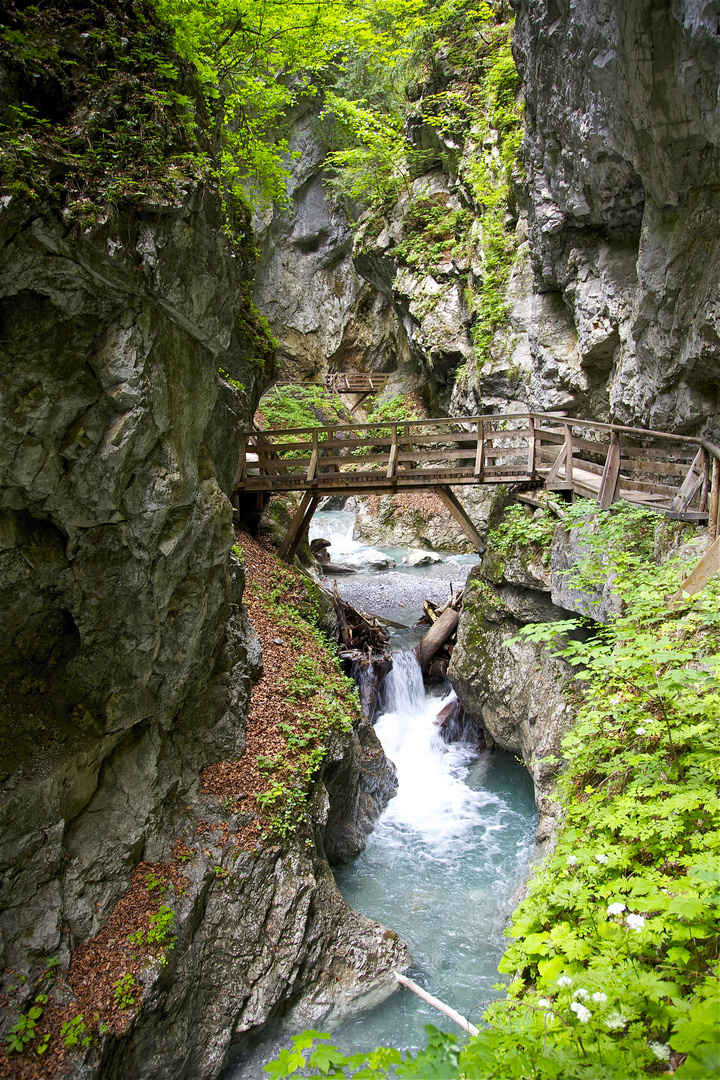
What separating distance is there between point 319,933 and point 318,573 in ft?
30.5

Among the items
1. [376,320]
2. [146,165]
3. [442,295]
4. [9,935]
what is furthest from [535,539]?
[376,320]

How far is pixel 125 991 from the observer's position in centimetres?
444

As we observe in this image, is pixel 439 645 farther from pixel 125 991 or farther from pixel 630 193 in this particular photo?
pixel 630 193

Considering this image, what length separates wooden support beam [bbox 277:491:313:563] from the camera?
11000 millimetres

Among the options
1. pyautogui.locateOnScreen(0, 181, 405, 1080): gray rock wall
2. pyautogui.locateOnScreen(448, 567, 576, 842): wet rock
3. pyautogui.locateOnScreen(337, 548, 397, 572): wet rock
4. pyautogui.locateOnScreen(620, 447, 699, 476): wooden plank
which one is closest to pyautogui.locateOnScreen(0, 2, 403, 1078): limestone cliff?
pyautogui.locateOnScreen(0, 181, 405, 1080): gray rock wall

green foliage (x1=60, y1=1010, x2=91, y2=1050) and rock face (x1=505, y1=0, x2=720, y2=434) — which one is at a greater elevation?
rock face (x1=505, y1=0, x2=720, y2=434)

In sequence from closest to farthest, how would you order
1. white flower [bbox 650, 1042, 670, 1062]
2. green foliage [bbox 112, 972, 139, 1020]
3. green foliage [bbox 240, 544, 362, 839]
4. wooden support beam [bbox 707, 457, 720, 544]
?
white flower [bbox 650, 1042, 670, 1062] → green foliage [bbox 112, 972, 139, 1020] → wooden support beam [bbox 707, 457, 720, 544] → green foliage [bbox 240, 544, 362, 839]

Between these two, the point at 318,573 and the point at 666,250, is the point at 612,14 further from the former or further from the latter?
the point at 318,573

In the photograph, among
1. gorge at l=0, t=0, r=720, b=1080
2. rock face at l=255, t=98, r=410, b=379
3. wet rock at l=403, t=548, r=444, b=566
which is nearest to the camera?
gorge at l=0, t=0, r=720, b=1080

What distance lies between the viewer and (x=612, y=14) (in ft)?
19.6

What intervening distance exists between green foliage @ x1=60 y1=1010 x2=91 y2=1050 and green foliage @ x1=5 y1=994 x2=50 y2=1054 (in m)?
0.12

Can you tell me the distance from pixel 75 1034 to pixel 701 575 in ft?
19.8

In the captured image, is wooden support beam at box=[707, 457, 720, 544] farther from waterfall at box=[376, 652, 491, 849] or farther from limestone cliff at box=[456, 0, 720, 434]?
waterfall at box=[376, 652, 491, 849]

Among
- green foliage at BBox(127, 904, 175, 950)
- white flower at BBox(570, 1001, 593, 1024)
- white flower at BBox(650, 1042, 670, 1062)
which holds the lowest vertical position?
green foliage at BBox(127, 904, 175, 950)
